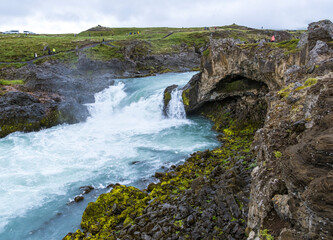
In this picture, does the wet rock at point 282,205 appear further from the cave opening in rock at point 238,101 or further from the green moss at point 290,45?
the cave opening in rock at point 238,101

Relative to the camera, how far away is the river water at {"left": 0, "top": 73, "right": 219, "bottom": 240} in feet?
49.0

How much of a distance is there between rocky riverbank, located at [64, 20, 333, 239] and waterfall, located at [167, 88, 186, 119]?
5.58 m

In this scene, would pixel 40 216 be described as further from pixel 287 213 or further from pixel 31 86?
pixel 31 86

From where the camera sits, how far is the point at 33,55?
64125mm

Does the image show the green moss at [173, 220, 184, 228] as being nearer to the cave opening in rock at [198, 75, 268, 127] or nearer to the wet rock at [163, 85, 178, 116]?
the cave opening in rock at [198, 75, 268, 127]

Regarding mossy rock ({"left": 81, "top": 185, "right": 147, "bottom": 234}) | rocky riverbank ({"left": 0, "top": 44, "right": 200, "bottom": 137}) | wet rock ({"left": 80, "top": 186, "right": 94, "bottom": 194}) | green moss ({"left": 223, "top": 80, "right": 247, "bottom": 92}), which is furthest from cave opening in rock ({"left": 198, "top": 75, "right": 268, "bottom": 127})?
rocky riverbank ({"left": 0, "top": 44, "right": 200, "bottom": 137})

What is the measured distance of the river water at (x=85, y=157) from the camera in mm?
14938

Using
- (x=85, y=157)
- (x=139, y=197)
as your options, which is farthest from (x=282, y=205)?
(x=85, y=157)

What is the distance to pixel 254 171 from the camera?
8164 mm

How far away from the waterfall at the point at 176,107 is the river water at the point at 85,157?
0.14m

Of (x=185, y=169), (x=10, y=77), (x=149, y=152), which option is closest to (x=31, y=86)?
(x=10, y=77)

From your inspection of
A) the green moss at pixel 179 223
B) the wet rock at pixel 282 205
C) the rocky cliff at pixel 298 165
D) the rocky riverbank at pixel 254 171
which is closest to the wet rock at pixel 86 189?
the rocky riverbank at pixel 254 171

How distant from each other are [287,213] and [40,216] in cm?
1482

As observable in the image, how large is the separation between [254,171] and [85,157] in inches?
719
